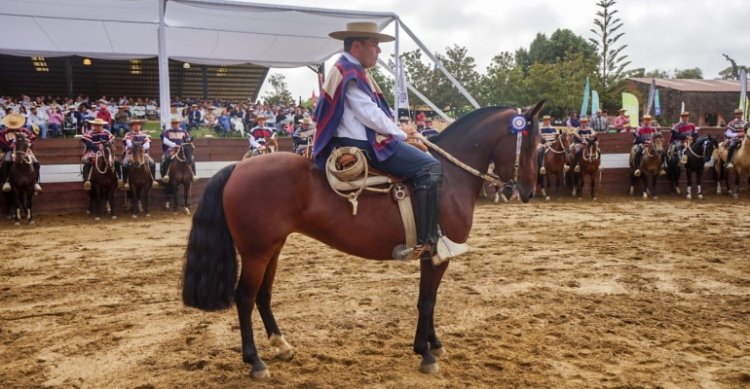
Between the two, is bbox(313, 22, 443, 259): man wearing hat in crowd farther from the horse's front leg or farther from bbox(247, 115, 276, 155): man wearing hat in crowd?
bbox(247, 115, 276, 155): man wearing hat in crowd

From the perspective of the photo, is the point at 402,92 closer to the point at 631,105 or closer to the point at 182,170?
the point at 182,170

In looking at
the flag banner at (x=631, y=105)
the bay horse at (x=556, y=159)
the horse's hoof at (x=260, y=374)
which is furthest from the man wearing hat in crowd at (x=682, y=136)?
the horse's hoof at (x=260, y=374)

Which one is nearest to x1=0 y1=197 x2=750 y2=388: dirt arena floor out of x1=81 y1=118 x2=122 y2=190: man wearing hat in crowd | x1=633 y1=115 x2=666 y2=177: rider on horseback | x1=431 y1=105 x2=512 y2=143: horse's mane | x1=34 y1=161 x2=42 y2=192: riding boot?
x1=431 y1=105 x2=512 y2=143: horse's mane

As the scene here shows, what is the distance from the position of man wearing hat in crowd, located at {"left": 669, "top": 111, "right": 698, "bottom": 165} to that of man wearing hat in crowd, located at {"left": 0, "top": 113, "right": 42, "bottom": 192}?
17.9 meters

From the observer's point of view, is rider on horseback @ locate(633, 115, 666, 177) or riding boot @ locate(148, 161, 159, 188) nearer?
riding boot @ locate(148, 161, 159, 188)

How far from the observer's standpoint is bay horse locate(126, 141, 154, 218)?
43.0ft

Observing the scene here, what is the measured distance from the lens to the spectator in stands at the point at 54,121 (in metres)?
17.2

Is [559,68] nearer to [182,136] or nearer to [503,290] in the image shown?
[182,136]

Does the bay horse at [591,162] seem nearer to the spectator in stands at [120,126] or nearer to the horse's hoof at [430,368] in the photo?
the horse's hoof at [430,368]

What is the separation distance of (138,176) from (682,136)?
16.0m

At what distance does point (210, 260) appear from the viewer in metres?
3.91

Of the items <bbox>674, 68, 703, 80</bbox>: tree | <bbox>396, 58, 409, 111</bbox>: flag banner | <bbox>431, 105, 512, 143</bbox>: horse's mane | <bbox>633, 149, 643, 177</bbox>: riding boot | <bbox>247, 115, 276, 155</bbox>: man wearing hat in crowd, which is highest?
<bbox>674, 68, 703, 80</bbox>: tree

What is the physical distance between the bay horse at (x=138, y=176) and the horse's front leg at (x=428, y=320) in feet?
36.2

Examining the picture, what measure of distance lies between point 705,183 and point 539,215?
8590 mm
